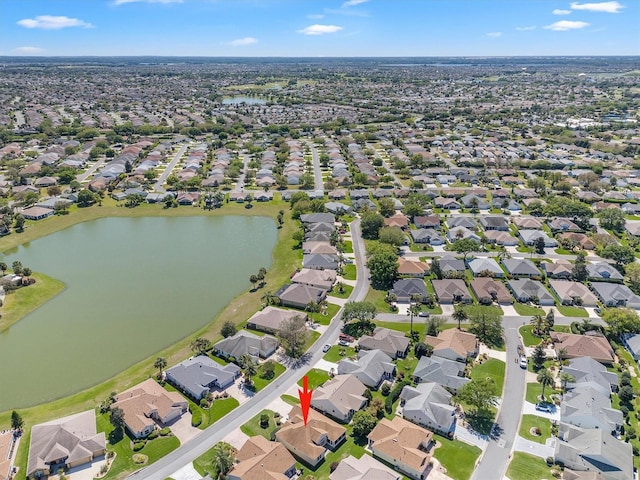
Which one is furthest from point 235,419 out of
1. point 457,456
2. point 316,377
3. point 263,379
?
point 457,456

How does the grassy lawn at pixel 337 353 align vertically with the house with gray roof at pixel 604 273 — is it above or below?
below

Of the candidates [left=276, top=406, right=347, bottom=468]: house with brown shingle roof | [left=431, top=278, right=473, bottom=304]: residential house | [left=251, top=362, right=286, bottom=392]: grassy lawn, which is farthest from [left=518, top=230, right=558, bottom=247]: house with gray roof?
[left=276, top=406, right=347, bottom=468]: house with brown shingle roof

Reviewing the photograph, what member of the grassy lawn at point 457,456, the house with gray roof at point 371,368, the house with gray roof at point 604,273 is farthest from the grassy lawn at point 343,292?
the house with gray roof at point 604,273

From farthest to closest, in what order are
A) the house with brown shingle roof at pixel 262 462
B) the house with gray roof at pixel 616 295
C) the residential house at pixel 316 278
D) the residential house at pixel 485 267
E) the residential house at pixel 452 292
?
1. the residential house at pixel 485 267
2. the residential house at pixel 316 278
3. the residential house at pixel 452 292
4. the house with gray roof at pixel 616 295
5. the house with brown shingle roof at pixel 262 462

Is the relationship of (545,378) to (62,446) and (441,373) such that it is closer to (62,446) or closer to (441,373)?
(441,373)

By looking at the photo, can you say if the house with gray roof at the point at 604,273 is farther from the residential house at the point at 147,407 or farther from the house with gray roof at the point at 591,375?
the residential house at the point at 147,407

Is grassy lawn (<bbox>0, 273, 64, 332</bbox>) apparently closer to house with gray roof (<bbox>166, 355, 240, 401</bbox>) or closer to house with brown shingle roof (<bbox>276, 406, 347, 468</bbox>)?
house with gray roof (<bbox>166, 355, 240, 401</bbox>)
